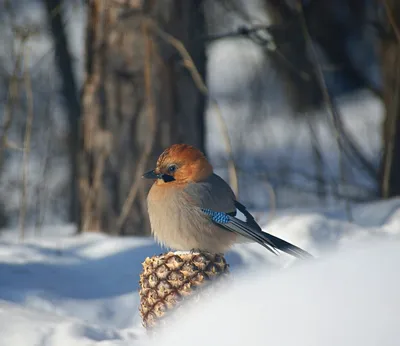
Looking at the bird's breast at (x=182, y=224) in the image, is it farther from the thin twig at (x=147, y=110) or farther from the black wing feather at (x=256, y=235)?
the thin twig at (x=147, y=110)

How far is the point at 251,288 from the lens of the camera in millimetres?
2105

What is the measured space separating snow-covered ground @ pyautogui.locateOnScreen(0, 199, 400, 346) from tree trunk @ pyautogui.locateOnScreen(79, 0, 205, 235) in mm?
306

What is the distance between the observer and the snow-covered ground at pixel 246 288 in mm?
1799

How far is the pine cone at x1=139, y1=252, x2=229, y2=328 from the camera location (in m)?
2.73

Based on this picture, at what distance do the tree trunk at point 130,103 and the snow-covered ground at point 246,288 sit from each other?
12.1 inches

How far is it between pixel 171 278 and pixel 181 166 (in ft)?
1.71

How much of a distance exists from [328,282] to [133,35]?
119 inches

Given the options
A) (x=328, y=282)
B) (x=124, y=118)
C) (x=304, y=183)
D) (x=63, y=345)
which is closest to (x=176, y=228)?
(x=63, y=345)

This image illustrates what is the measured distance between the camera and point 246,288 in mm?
2127

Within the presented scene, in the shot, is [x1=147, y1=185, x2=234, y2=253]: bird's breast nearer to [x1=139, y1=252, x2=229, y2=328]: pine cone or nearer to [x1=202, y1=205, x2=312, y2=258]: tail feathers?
[x1=202, y1=205, x2=312, y2=258]: tail feathers

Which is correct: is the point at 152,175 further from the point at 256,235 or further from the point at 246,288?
the point at 246,288

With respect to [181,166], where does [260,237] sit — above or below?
below

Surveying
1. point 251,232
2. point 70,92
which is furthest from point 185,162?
point 70,92

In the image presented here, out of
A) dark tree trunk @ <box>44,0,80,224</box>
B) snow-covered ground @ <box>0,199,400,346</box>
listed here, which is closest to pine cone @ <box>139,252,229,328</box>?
snow-covered ground @ <box>0,199,400,346</box>
